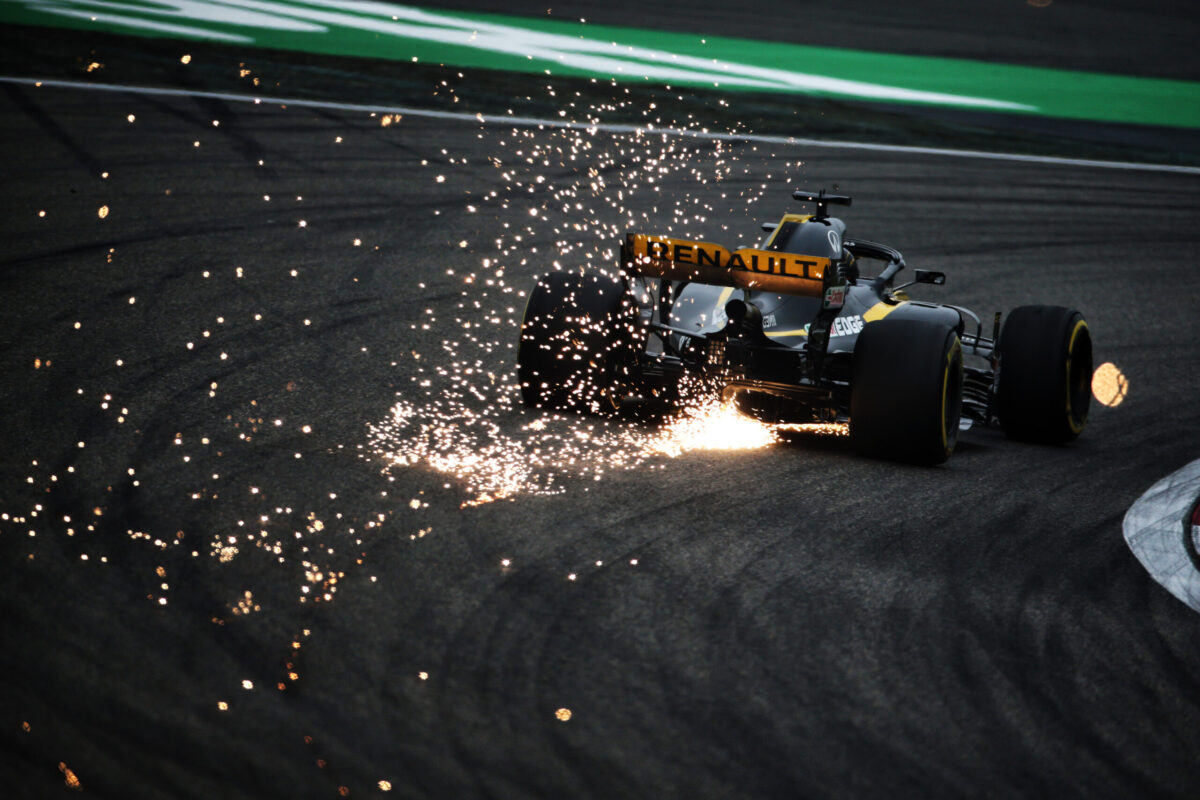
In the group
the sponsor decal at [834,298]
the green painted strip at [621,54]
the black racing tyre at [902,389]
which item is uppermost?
the green painted strip at [621,54]

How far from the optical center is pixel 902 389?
21.4ft

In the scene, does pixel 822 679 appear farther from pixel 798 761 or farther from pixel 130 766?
pixel 130 766

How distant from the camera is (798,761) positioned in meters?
3.62

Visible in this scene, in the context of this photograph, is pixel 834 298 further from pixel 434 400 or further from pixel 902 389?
pixel 434 400

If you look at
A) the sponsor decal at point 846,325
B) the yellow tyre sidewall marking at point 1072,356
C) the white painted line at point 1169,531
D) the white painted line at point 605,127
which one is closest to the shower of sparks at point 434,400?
the white painted line at point 605,127

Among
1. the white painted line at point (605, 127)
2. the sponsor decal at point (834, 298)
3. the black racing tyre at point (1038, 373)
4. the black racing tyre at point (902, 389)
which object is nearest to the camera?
the black racing tyre at point (902, 389)

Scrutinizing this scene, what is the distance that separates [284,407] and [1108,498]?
163 inches

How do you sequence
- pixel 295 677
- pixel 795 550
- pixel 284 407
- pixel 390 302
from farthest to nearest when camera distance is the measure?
1. pixel 390 302
2. pixel 284 407
3. pixel 795 550
4. pixel 295 677

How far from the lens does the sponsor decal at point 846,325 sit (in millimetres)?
7237

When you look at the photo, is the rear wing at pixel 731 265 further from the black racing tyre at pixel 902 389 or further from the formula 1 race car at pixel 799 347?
the black racing tyre at pixel 902 389

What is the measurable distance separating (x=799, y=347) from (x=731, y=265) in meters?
0.63

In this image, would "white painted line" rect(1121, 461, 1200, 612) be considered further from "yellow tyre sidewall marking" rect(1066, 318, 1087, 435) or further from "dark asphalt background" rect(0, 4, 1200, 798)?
"yellow tyre sidewall marking" rect(1066, 318, 1087, 435)

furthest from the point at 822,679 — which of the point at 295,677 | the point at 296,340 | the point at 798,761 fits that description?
the point at 296,340

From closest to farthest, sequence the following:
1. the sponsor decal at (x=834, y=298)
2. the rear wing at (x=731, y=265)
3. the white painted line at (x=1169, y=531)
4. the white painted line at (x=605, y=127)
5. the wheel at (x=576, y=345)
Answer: the white painted line at (x=1169, y=531) → the rear wing at (x=731, y=265) → the sponsor decal at (x=834, y=298) → the wheel at (x=576, y=345) → the white painted line at (x=605, y=127)
